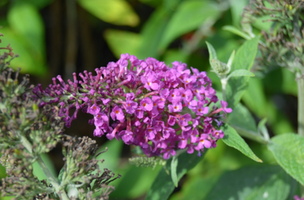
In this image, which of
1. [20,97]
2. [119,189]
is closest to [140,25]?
[119,189]

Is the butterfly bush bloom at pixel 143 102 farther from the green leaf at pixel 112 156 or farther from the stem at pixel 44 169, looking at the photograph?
the green leaf at pixel 112 156

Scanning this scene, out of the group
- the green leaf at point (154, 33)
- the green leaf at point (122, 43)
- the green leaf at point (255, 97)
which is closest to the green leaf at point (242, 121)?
the green leaf at point (255, 97)

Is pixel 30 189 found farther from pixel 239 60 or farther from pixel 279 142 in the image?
pixel 279 142

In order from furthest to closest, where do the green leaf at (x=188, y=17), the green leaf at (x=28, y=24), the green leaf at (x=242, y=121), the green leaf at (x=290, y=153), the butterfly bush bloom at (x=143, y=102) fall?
1. the green leaf at (x=28, y=24)
2. the green leaf at (x=188, y=17)
3. the green leaf at (x=242, y=121)
4. the green leaf at (x=290, y=153)
5. the butterfly bush bloom at (x=143, y=102)

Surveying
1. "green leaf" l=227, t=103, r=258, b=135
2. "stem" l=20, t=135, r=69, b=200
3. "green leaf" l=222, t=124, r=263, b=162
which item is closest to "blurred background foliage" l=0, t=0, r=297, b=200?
"green leaf" l=227, t=103, r=258, b=135

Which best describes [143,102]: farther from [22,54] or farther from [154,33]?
[22,54]

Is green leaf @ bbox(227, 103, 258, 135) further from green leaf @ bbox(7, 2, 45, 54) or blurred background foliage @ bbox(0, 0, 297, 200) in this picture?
green leaf @ bbox(7, 2, 45, 54)

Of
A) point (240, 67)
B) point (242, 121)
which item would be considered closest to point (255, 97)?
point (242, 121)
